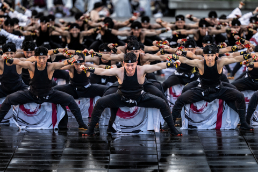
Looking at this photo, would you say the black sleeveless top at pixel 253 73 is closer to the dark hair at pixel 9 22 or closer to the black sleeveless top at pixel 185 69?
the black sleeveless top at pixel 185 69

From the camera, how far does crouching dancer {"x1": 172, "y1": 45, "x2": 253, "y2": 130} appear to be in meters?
8.41

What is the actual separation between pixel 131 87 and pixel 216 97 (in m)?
1.64

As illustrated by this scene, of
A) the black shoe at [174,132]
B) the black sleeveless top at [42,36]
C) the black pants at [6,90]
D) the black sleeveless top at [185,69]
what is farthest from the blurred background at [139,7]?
the black shoe at [174,132]

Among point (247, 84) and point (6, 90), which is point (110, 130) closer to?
point (6, 90)

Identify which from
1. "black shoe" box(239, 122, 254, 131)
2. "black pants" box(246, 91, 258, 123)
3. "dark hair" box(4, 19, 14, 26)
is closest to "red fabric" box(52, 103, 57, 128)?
"black shoe" box(239, 122, 254, 131)

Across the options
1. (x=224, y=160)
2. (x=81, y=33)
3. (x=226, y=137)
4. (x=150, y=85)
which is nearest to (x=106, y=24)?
(x=81, y=33)

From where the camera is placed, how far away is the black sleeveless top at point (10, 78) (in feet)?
29.3

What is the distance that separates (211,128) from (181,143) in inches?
46.4

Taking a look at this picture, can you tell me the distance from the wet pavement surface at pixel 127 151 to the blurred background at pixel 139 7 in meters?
11.0

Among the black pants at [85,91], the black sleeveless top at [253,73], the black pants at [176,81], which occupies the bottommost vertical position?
the black pants at [85,91]

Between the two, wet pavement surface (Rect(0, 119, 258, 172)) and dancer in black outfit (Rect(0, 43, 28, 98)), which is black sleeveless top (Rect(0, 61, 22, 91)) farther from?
wet pavement surface (Rect(0, 119, 258, 172))

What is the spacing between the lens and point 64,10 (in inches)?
752

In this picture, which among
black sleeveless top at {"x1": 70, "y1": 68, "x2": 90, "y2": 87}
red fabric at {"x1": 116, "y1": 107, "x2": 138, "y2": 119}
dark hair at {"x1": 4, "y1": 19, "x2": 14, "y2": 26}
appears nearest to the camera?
red fabric at {"x1": 116, "y1": 107, "x2": 138, "y2": 119}

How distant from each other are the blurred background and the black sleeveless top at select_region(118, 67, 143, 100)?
1077cm
